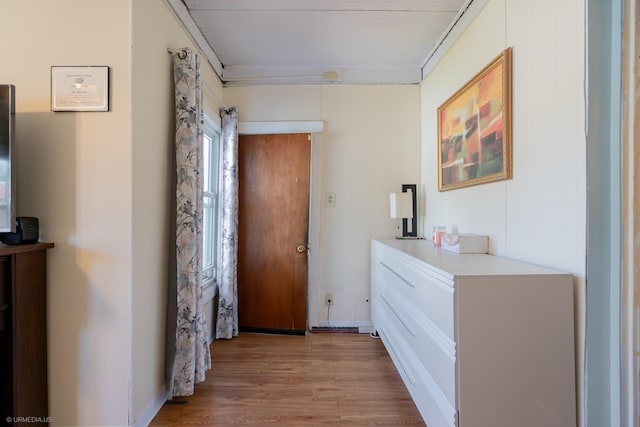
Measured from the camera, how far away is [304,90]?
293cm

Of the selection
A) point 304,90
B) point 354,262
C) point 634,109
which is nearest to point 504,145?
point 634,109

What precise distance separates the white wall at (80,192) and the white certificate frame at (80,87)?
0.12 ft

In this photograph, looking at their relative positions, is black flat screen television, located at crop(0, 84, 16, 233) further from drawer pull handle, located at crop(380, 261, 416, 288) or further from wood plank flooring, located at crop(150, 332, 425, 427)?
drawer pull handle, located at crop(380, 261, 416, 288)

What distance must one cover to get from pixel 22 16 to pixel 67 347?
1653mm

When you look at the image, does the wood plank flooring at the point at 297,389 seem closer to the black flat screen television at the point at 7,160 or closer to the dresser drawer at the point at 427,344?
the dresser drawer at the point at 427,344

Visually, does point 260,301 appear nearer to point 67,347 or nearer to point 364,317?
point 364,317

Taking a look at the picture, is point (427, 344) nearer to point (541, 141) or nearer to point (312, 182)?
point (541, 141)

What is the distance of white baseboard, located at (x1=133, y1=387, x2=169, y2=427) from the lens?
5.06 feet

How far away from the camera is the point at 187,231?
178 centimetres

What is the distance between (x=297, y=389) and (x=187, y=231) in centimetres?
124

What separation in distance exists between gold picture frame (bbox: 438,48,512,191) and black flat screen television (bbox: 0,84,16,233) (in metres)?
2.34

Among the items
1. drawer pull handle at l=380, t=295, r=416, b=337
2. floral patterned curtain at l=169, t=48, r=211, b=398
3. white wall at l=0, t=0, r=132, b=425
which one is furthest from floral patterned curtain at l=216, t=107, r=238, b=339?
drawer pull handle at l=380, t=295, r=416, b=337

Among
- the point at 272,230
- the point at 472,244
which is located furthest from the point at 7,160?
the point at 472,244

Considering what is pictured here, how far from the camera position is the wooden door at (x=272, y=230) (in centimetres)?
286
